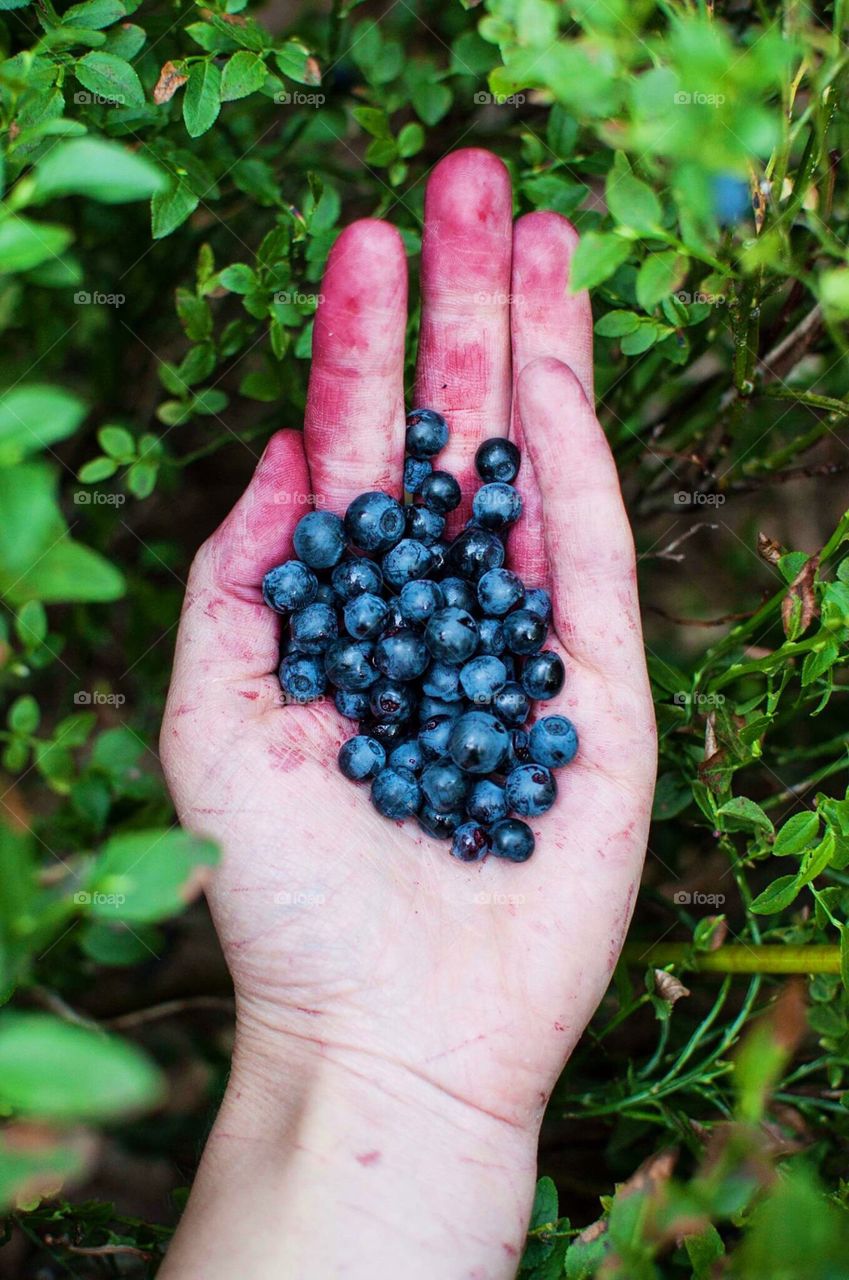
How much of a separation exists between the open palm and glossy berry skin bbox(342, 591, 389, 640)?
0.48 ft

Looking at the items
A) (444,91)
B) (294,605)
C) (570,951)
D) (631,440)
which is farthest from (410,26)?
(570,951)

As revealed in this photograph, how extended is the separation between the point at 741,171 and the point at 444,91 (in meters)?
1.15

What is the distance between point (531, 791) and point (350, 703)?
1.19 ft

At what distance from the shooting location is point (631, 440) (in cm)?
230

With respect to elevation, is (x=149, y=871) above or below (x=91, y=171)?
below

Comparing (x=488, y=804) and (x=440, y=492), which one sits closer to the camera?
(x=488, y=804)

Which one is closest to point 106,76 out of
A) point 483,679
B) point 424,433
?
point 424,433

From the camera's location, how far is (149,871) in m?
0.77

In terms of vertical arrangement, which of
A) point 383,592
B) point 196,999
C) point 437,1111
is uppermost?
point 383,592

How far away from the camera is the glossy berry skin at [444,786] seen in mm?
1767

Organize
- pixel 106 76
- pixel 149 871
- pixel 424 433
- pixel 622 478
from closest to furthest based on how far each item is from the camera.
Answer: pixel 149 871 → pixel 106 76 → pixel 424 433 → pixel 622 478

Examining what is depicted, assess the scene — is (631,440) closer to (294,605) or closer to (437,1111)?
(294,605)

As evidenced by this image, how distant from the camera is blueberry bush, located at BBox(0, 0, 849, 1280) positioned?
33.1 inches

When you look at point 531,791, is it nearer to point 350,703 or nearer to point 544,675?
point 544,675
